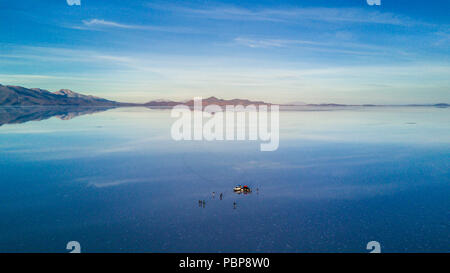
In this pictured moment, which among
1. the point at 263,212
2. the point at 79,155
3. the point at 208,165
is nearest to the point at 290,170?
the point at 208,165
